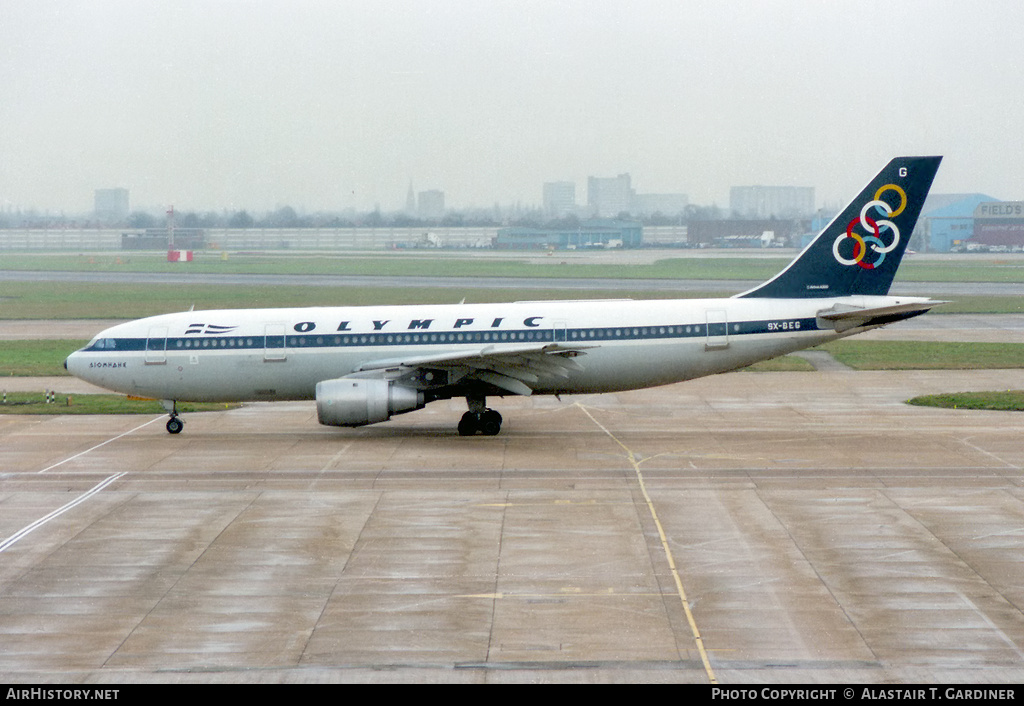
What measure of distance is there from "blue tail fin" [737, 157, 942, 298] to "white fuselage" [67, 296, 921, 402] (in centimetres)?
48

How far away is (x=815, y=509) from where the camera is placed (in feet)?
75.7

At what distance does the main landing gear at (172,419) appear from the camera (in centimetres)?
3412

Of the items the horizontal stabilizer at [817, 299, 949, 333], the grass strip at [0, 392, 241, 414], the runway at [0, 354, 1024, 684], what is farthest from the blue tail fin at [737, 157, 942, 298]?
the grass strip at [0, 392, 241, 414]

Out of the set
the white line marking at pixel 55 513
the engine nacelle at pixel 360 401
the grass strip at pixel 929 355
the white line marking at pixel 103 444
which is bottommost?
the white line marking at pixel 103 444

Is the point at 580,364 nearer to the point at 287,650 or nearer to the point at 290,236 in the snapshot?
the point at 287,650

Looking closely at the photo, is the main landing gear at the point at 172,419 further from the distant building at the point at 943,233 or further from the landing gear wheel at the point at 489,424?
the distant building at the point at 943,233

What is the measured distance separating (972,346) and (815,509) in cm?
3335

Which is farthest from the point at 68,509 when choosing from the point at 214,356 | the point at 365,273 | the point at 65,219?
the point at 65,219

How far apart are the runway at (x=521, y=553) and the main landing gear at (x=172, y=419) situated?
0.55m

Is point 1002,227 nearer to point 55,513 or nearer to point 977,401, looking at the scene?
point 977,401

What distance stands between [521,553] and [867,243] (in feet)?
59.1

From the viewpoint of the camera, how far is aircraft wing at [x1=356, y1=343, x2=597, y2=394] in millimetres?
30844

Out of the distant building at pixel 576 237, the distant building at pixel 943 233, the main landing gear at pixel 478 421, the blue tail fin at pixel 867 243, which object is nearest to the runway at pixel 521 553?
the main landing gear at pixel 478 421

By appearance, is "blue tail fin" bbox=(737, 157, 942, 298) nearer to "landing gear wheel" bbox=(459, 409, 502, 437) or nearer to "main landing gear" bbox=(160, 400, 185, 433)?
"landing gear wheel" bbox=(459, 409, 502, 437)
